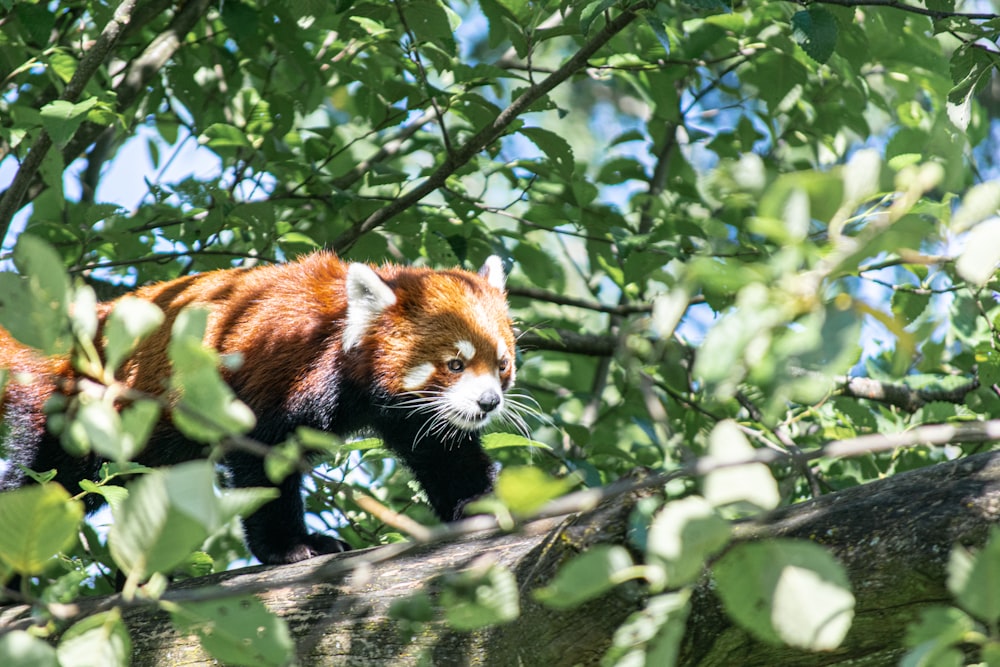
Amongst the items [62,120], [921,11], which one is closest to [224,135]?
[62,120]

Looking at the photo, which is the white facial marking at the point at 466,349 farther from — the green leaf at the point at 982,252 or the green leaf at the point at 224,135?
the green leaf at the point at 982,252

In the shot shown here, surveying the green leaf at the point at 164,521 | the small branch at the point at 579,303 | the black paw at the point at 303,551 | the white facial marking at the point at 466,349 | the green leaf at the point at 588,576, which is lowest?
the black paw at the point at 303,551

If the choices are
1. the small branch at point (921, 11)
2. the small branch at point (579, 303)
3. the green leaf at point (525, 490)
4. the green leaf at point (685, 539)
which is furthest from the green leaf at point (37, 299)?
the small branch at point (579, 303)

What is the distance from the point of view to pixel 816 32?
2.92 metres

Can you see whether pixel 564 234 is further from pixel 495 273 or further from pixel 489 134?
pixel 489 134

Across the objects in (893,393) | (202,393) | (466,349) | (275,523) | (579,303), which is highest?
(202,393)

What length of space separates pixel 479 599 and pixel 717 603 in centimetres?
86

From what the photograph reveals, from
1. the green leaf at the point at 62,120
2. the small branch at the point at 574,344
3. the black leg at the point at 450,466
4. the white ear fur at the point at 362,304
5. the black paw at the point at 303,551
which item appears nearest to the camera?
the green leaf at the point at 62,120

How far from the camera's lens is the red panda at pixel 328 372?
344cm

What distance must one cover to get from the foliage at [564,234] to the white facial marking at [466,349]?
0.32 metres

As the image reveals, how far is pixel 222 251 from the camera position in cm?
391

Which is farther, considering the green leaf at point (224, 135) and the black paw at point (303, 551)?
the green leaf at point (224, 135)

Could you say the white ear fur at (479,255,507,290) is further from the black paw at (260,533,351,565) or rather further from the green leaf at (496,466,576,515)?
the green leaf at (496,466,576,515)

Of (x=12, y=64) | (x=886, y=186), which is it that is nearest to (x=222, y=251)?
(x=12, y=64)
